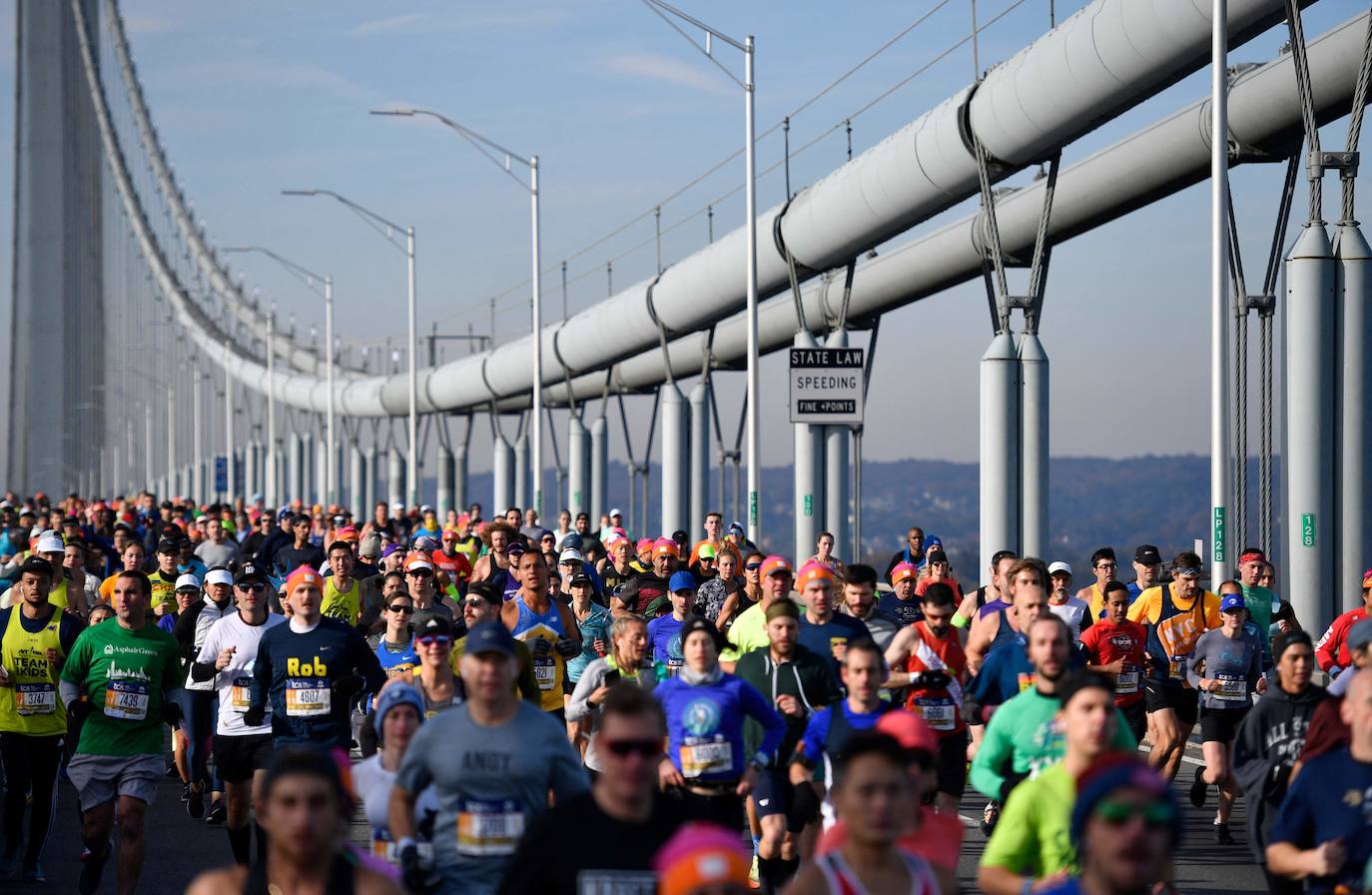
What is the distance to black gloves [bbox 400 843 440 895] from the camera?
6.57 meters

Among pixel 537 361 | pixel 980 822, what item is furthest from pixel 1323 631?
pixel 537 361

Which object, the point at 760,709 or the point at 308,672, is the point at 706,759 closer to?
the point at 760,709

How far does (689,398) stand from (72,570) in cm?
2892

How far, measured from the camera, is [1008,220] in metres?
28.7

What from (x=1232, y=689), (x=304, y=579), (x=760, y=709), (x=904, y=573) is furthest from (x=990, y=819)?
(x=904, y=573)

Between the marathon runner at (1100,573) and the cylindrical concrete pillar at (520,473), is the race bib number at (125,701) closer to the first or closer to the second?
the marathon runner at (1100,573)

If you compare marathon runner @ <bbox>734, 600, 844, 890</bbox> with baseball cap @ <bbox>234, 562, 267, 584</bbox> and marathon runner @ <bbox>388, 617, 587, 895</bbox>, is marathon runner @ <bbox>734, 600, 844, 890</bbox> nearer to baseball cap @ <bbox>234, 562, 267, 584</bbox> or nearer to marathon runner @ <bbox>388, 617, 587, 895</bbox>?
baseball cap @ <bbox>234, 562, 267, 584</bbox>

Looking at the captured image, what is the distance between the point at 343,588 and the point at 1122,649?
5066mm

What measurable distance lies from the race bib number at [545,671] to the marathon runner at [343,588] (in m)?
2.66

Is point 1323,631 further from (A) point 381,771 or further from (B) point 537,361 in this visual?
(B) point 537,361

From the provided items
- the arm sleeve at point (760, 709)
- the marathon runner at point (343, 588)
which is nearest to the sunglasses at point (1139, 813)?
the arm sleeve at point (760, 709)

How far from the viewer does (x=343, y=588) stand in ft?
47.3

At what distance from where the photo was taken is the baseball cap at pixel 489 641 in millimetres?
6625

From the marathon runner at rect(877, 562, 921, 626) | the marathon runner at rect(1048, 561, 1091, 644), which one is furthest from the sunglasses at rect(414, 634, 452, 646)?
the marathon runner at rect(877, 562, 921, 626)
